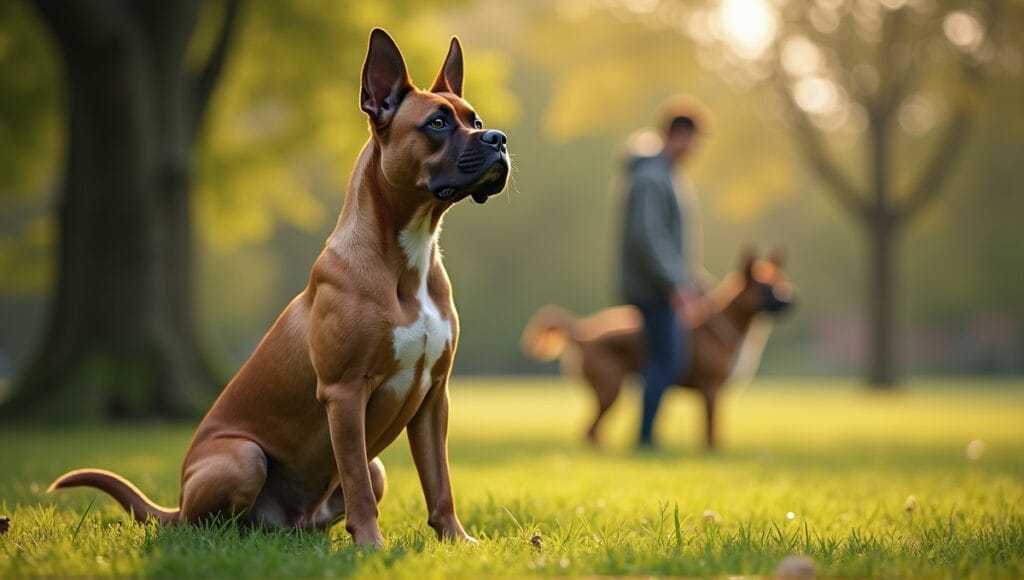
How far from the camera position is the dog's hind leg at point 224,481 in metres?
4.00

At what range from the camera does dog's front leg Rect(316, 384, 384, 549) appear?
12.5ft

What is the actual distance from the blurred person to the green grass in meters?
0.65

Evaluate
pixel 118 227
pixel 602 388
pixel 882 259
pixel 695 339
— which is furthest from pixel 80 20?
pixel 882 259

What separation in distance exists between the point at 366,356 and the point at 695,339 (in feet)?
21.1

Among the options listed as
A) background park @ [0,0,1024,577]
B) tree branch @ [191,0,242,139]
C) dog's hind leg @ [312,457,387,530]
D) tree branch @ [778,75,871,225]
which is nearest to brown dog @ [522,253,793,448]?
background park @ [0,0,1024,577]

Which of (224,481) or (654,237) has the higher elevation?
(654,237)

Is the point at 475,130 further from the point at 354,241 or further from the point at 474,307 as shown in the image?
the point at 474,307

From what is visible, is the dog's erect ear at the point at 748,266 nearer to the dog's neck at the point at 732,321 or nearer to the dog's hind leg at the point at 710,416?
the dog's neck at the point at 732,321

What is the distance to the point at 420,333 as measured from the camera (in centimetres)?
387

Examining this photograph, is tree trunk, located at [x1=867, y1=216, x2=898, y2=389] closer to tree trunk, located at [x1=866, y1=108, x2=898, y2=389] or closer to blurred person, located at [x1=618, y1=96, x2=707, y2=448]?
tree trunk, located at [x1=866, y1=108, x2=898, y2=389]

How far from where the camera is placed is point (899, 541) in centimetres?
398

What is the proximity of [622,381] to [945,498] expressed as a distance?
4358 mm

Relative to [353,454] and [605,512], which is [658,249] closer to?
[605,512]

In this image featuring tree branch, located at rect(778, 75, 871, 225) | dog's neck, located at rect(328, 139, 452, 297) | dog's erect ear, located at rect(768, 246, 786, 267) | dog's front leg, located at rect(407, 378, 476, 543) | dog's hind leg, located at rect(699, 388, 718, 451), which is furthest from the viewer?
tree branch, located at rect(778, 75, 871, 225)
